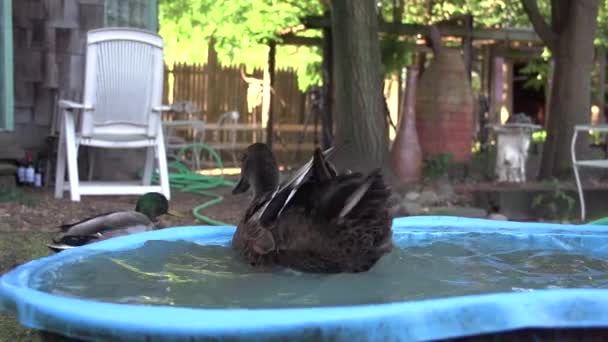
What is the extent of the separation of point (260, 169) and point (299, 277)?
79 centimetres

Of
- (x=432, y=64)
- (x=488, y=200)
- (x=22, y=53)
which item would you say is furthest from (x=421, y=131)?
(x=22, y=53)

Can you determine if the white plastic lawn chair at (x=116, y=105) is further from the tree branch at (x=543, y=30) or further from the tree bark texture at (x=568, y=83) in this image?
the tree branch at (x=543, y=30)

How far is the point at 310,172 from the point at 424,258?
0.97m

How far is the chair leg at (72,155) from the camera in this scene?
6578 millimetres

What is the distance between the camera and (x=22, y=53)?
761 cm

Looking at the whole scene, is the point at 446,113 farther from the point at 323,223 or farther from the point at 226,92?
the point at 226,92

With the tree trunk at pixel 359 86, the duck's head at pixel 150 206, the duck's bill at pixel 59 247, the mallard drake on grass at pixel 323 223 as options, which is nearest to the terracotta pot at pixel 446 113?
the tree trunk at pixel 359 86

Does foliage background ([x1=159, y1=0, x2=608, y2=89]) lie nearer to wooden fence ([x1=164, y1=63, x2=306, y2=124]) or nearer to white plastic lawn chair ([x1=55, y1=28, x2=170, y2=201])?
wooden fence ([x1=164, y1=63, x2=306, y2=124])

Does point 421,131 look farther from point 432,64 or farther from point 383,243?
point 383,243

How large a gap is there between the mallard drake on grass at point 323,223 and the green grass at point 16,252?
1038 mm

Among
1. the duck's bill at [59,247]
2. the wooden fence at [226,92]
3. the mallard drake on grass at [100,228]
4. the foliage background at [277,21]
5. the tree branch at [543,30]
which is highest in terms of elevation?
the foliage background at [277,21]

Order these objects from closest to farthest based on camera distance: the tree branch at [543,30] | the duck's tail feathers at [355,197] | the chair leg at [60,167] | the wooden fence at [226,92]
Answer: the duck's tail feathers at [355,197] → the chair leg at [60,167] → the tree branch at [543,30] → the wooden fence at [226,92]

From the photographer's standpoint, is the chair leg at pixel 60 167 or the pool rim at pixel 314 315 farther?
the chair leg at pixel 60 167

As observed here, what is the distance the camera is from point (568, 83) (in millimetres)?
9516
